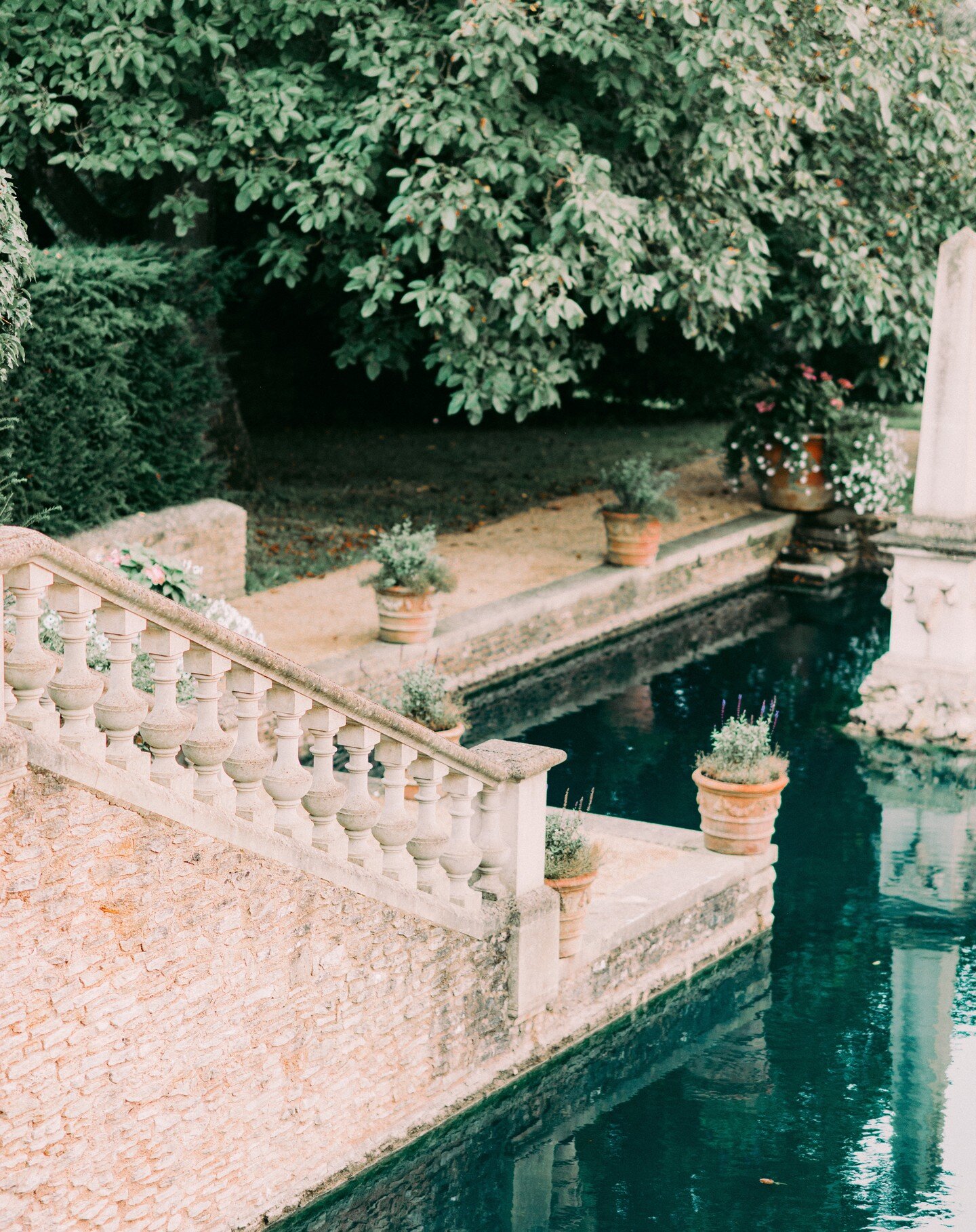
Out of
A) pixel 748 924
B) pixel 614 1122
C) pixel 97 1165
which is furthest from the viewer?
pixel 748 924

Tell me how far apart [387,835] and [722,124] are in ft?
26.2

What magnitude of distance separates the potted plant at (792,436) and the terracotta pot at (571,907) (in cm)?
1100

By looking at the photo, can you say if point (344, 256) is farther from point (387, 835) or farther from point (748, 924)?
point (387, 835)

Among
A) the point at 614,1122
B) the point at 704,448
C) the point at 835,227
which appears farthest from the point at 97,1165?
the point at 704,448

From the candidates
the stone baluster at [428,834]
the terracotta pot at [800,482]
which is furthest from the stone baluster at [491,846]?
the terracotta pot at [800,482]

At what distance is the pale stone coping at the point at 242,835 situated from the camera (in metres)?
5.44

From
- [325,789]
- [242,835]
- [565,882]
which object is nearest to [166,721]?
[242,835]

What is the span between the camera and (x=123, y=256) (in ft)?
43.4

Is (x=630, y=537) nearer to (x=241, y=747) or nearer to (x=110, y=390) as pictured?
(x=110, y=390)

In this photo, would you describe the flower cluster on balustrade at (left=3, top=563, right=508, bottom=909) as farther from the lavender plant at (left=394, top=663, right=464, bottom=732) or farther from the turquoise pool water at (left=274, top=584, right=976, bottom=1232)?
the lavender plant at (left=394, top=663, right=464, bottom=732)

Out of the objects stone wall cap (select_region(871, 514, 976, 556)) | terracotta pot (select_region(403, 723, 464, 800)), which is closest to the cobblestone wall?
terracotta pot (select_region(403, 723, 464, 800))

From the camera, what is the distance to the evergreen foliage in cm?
1196

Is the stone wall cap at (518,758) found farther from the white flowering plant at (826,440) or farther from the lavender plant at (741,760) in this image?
the white flowering plant at (826,440)

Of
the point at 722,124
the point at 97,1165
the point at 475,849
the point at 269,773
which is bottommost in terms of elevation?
the point at 97,1165
